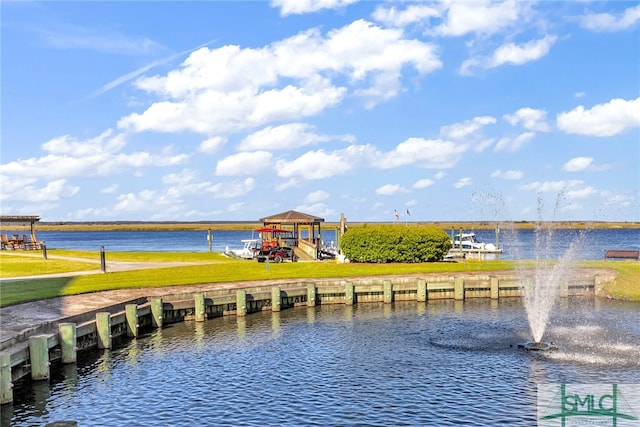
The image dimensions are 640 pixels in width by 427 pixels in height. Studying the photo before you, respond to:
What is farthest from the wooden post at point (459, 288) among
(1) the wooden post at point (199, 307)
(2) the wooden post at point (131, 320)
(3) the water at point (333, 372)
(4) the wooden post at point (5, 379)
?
(4) the wooden post at point (5, 379)

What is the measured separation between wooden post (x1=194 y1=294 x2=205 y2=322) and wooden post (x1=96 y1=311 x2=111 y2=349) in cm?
628

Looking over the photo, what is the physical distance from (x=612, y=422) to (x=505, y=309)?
18.7m

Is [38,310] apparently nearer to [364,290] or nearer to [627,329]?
[364,290]

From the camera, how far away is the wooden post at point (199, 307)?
99.5ft

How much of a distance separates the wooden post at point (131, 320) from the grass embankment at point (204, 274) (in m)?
5.18

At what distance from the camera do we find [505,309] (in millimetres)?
34062

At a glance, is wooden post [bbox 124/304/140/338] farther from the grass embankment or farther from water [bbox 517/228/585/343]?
water [bbox 517/228/585/343]

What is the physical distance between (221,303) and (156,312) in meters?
3.68

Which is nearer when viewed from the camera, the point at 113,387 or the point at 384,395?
the point at 384,395

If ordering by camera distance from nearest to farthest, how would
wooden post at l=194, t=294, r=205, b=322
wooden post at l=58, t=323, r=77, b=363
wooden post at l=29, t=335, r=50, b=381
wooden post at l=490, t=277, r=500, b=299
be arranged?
wooden post at l=29, t=335, r=50, b=381 < wooden post at l=58, t=323, r=77, b=363 < wooden post at l=194, t=294, r=205, b=322 < wooden post at l=490, t=277, r=500, b=299

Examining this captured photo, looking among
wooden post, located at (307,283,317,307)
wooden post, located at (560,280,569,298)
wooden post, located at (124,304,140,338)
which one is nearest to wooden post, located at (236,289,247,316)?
wooden post, located at (307,283,317,307)

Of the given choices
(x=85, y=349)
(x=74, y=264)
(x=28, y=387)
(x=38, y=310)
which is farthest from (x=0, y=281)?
(x=28, y=387)

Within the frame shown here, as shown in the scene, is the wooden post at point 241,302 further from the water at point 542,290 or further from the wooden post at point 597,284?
the wooden post at point 597,284

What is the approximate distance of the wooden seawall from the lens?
19.7 metres
